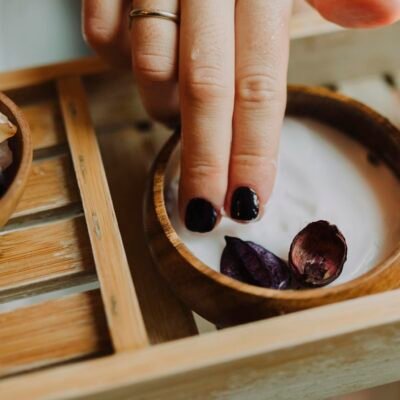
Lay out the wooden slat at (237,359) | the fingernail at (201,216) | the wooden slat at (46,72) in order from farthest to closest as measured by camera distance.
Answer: the wooden slat at (46,72)
the fingernail at (201,216)
the wooden slat at (237,359)

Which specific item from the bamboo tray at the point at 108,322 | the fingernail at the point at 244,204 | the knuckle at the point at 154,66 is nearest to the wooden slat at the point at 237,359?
the bamboo tray at the point at 108,322

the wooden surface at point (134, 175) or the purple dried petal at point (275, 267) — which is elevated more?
the purple dried petal at point (275, 267)

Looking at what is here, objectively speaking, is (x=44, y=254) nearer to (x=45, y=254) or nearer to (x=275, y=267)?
(x=45, y=254)

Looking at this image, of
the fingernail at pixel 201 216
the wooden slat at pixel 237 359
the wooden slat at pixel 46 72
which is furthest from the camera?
the wooden slat at pixel 46 72

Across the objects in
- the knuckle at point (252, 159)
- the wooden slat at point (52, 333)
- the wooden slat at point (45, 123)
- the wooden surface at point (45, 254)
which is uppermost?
the knuckle at point (252, 159)

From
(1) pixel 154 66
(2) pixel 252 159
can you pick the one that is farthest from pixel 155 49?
(2) pixel 252 159

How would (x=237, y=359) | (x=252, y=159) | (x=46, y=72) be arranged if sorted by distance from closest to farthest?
(x=237, y=359) < (x=252, y=159) < (x=46, y=72)

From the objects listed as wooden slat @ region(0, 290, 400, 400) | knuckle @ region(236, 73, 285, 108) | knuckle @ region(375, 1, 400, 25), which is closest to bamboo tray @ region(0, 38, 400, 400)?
wooden slat @ region(0, 290, 400, 400)

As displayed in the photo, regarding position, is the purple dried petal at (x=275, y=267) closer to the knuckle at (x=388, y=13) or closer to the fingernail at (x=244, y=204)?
the fingernail at (x=244, y=204)
